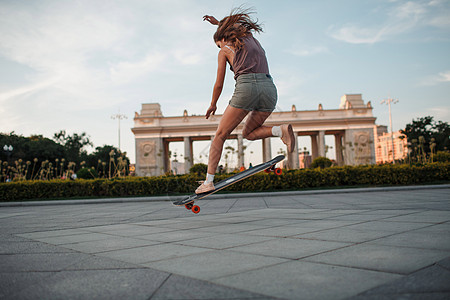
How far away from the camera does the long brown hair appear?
3861 millimetres

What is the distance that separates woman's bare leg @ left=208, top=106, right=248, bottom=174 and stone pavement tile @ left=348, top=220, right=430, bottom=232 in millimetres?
1671

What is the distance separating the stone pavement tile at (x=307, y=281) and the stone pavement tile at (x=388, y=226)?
1.42 metres

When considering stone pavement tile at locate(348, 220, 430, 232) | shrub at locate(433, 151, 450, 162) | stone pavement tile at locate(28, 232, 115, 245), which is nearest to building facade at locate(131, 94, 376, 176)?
shrub at locate(433, 151, 450, 162)

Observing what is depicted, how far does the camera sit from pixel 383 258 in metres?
1.89

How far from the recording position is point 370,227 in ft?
10.0

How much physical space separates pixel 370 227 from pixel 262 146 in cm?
4902

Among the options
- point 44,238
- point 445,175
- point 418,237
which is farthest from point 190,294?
point 445,175

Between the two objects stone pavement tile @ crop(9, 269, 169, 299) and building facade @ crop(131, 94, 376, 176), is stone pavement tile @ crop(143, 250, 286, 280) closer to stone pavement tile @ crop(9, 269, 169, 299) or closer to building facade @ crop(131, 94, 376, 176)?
stone pavement tile @ crop(9, 269, 169, 299)

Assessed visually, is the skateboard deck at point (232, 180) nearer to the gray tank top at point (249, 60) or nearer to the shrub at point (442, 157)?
the gray tank top at point (249, 60)

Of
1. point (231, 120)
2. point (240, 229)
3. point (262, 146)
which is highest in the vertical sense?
point (262, 146)

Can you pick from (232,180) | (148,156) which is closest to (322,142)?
(148,156)

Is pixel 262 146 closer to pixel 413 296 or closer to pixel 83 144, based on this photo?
pixel 83 144

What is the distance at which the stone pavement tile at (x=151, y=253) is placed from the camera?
2.17 meters

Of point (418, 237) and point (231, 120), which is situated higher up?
point (231, 120)
